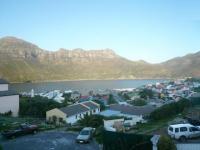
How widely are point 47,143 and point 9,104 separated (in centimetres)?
2672

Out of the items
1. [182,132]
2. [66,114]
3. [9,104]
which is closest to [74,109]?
[66,114]

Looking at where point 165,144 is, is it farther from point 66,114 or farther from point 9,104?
point 9,104

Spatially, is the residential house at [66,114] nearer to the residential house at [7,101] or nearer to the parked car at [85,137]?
the residential house at [7,101]

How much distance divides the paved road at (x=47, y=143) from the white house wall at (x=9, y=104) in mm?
22286

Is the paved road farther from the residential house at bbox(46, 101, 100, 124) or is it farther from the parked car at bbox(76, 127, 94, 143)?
the residential house at bbox(46, 101, 100, 124)

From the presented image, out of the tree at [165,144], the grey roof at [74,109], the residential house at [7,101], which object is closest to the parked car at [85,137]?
the tree at [165,144]

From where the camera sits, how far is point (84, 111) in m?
47.6

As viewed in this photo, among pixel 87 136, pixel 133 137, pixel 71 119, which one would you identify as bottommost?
pixel 71 119

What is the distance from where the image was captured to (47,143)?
19250mm

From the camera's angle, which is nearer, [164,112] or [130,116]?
[164,112]

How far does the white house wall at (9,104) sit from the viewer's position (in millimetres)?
42519

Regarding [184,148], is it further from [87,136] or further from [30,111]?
[30,111]

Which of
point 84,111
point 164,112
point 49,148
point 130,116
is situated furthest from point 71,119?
point 49,148

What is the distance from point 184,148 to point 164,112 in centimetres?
2198
